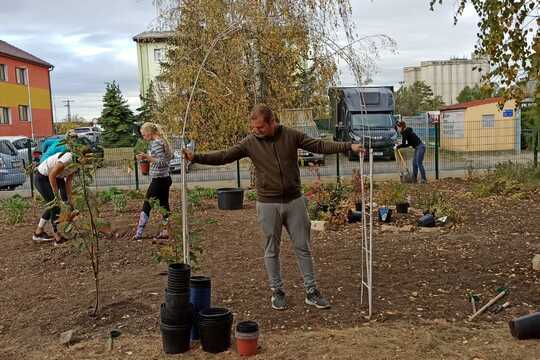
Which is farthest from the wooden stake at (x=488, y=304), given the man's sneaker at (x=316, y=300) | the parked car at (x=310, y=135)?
the parked car at (x=310, y=135)

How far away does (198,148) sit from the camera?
13.2 meters

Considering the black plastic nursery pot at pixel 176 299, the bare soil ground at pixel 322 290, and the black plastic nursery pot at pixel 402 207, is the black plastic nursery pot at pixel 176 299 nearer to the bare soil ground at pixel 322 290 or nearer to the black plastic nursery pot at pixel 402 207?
the bare soil ground at pixel 322 290

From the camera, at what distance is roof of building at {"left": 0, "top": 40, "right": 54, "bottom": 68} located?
37.1 meters

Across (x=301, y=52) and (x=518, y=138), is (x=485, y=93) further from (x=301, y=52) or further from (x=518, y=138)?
(x=518, y=138)

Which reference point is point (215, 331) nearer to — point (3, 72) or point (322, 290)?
point (322, 290)

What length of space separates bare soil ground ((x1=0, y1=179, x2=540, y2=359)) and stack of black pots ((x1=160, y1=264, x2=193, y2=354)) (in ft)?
0.36

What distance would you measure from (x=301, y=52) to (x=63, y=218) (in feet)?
27.8

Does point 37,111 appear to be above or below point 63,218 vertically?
above

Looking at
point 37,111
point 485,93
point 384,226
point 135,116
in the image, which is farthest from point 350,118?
point 37,111

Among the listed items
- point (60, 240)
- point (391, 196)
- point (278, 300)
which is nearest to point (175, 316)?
point (278, 300)

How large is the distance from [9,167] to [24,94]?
85.8ft

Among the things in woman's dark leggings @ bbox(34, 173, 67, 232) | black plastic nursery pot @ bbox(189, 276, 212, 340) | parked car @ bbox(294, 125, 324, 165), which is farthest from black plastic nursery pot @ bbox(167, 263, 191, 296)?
parked car @ bbox(294, 125, 324, 165)

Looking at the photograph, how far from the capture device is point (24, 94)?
39.3m

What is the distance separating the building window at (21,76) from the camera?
3901 cm
